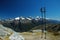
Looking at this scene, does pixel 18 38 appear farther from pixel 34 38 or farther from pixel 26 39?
pixel 34 38

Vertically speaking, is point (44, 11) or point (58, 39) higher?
point (44, 11)

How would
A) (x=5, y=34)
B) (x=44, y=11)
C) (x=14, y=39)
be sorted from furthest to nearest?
(x=44, y=11)
(x=5, y=34)
(x=14, y=39)

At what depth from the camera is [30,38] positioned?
21219mm

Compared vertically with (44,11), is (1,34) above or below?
below

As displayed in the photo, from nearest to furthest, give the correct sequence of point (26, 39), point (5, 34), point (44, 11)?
point (5, 34) → point (26, 39) → point (44, 11)

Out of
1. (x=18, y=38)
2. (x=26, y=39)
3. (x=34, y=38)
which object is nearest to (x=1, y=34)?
(x=18, y=38)

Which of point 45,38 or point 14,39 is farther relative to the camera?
point 45,38

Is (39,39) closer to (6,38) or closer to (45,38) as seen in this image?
(45,38)

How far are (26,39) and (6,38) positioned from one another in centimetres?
342

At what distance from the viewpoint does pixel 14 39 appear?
55.7ft

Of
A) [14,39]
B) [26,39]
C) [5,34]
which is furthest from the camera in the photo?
[26,39]

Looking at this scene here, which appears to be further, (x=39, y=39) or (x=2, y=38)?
(x=39, y=39)

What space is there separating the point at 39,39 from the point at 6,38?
4835mm

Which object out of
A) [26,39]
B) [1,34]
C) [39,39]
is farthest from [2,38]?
[39,39]
